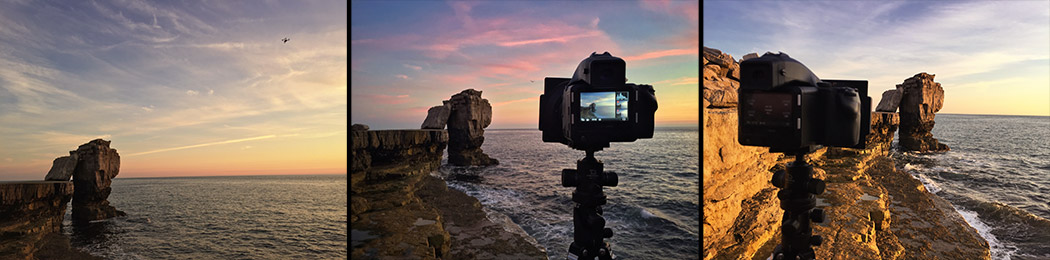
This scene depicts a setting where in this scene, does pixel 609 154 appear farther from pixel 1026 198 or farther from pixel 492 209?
pixel 1026 198

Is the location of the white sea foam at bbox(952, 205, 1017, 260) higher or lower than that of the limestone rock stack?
lower

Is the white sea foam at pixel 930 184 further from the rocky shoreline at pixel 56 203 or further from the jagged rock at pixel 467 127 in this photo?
the rocky shoreline at pixel 56 203

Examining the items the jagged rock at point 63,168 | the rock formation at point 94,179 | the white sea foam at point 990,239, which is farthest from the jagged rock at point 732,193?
the rock formation at point 94,179

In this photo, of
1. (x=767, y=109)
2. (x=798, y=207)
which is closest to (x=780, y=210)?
(x=798, y=207)

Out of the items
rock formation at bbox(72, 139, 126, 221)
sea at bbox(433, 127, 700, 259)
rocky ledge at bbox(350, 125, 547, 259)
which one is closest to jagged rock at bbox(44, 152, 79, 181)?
rock formation at bbox(72, 139, 126, 221)

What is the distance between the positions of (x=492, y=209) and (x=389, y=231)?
19.7ft

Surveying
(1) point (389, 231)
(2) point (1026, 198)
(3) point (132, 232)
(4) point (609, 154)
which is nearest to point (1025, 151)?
(2) point (1026, 198)

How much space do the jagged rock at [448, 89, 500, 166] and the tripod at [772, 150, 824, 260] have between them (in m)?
19.5

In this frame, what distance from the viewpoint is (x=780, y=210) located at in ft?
14.6

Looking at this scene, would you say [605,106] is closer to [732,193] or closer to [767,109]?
[767,109]

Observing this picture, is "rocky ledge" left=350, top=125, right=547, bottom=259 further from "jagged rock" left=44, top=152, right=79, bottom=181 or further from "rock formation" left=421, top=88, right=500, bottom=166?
"rock formation" left=421, top=88, right=500, bottom=166

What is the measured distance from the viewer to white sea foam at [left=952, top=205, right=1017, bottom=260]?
6526mm

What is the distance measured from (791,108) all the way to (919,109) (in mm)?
21868

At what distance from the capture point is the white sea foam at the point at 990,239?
6526 mm
